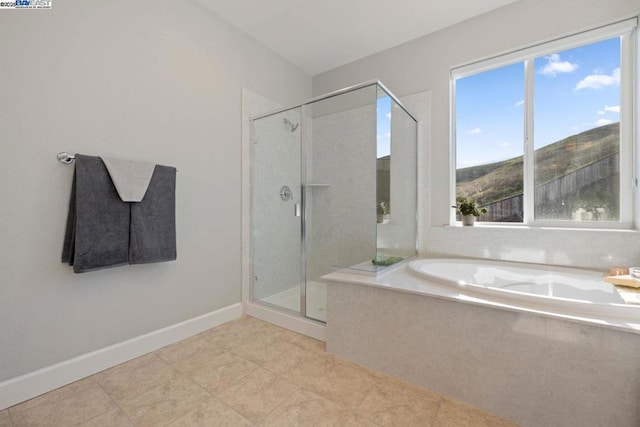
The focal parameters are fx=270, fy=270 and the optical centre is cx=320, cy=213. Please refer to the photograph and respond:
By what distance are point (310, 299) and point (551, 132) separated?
233cm

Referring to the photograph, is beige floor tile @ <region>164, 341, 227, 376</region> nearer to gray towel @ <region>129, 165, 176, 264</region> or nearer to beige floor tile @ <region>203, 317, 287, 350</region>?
beige floor tile @ <region>203, 317, 287, 350</region>

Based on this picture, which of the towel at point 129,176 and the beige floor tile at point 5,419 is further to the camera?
the towel at point 129,176

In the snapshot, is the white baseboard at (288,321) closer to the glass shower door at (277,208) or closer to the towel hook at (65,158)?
the glass shower door at (277,208)

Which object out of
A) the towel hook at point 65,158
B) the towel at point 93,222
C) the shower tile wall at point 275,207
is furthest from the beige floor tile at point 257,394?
the towel hook at point 65,158

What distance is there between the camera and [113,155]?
1695 millimetres

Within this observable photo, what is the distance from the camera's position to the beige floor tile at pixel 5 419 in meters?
1.24

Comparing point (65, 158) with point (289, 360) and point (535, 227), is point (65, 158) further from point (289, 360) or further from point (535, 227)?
point (535, 227)

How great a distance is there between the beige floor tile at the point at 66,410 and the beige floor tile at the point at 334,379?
3.07 ft

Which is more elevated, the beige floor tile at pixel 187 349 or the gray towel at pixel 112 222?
the gray towel at pixel 112 222

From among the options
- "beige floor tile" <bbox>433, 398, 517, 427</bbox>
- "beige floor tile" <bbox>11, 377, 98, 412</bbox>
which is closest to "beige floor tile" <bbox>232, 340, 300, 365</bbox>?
"beige floor tile" <bbox>11, 377, 98, 412</bbox>

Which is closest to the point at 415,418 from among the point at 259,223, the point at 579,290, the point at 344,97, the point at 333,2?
the point at 579,290

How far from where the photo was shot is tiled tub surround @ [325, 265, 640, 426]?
3.51 feet

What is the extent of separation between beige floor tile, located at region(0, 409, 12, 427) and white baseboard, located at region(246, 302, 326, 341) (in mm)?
1453

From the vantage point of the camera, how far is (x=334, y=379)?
5.11 ft
